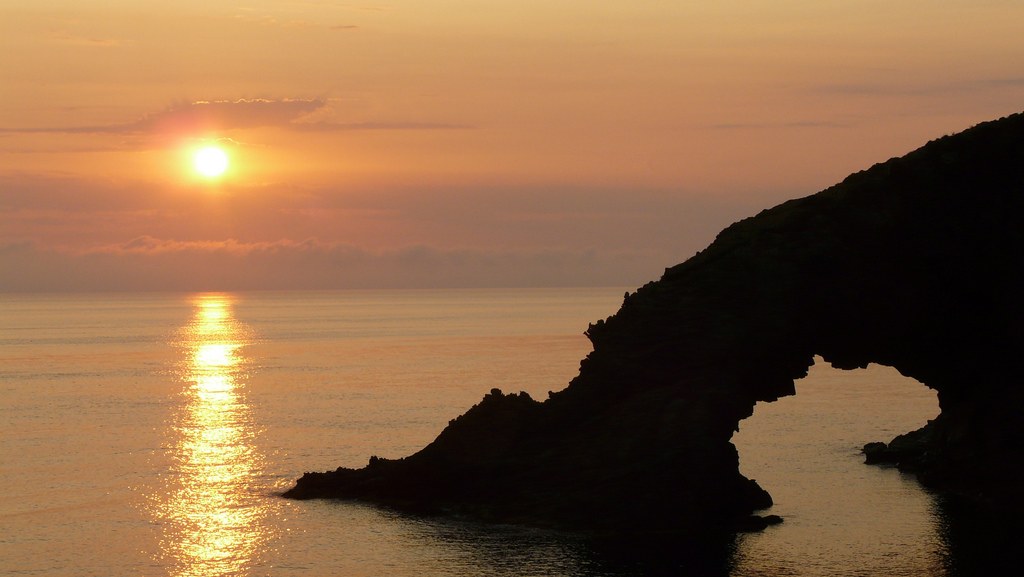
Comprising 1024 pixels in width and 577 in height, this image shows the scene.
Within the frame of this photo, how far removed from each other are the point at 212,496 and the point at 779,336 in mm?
31559

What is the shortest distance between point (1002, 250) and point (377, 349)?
149 metres

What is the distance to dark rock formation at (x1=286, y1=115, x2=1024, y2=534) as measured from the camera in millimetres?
50500

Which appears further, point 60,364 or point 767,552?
point 60,364

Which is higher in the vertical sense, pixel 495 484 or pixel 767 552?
pixel 495 484

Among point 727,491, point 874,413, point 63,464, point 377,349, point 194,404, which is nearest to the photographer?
point 727,491

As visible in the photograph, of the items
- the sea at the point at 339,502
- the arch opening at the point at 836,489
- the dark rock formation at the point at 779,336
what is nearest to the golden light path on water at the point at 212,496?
the sea at the point at 339,502

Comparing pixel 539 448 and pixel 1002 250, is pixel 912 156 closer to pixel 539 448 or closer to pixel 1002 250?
pixel 1002 250

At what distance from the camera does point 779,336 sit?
5144cm

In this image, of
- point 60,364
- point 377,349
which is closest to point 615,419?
point 60,364

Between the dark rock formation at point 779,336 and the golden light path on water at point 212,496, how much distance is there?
8.19 meters

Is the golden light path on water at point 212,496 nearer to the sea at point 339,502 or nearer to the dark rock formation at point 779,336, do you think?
the sea at point 339,502

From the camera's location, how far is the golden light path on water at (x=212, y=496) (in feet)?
155

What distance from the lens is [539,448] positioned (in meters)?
53.4

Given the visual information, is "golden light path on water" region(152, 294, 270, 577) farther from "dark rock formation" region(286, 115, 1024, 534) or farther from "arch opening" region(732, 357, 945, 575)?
"arch opening" region(732, 357, 945, 575)
